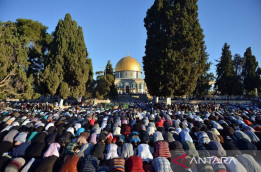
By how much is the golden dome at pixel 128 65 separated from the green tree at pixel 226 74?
29.4 m

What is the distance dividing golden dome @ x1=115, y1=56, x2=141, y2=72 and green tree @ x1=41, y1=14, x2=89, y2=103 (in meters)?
32.8

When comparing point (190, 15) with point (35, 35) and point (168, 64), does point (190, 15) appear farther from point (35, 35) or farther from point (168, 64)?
point (35, 35)

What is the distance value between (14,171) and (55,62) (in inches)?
637

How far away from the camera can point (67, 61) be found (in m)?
19.0

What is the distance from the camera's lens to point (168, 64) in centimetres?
1742

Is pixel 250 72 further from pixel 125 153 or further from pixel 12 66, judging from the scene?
pixel 12 66

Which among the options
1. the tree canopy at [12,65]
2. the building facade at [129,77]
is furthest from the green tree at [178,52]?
the building facade at [129,77]

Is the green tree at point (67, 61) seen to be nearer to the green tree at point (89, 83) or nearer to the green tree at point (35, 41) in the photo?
the green tree at point (89, 83)

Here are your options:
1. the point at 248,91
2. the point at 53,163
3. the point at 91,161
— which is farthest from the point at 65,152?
the point at 248,91

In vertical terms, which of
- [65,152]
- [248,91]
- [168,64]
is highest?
[168,64]

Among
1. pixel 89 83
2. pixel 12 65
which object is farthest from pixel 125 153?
pixel 89 83

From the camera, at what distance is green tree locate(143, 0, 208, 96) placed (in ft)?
56.2

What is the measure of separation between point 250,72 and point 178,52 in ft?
74.3

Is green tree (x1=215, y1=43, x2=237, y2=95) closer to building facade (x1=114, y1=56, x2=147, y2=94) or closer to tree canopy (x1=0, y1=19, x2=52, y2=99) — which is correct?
building facade (x1=114, y1=56, x2=147, y2=94)
